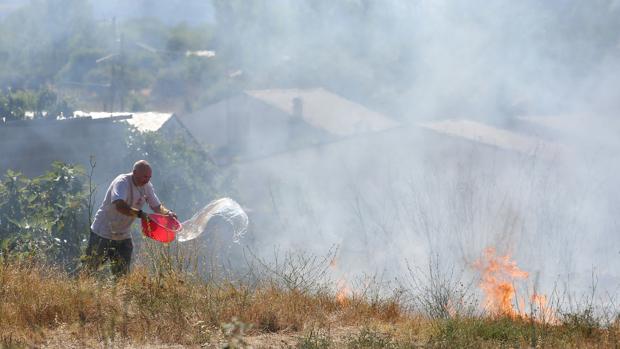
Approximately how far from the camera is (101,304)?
5.32 m

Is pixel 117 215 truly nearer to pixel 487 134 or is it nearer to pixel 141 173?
pixel 141 173

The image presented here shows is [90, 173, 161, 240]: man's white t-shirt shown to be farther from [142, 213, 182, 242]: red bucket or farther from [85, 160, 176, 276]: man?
[142, 213, 182, 242]: red bucket

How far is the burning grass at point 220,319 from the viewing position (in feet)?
15.7

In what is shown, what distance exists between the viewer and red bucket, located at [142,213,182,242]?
661 cm

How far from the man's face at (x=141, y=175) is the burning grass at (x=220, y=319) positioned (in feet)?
3.82

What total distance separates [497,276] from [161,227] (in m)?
5.90

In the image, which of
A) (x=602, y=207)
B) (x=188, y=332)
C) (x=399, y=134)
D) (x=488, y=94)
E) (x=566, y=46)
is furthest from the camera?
(x=488, y=94)

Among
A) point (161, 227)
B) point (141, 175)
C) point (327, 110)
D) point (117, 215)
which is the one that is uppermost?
point (327, 110)

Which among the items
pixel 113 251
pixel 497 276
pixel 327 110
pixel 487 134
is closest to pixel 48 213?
pixel 113 251

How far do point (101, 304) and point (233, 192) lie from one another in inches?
440

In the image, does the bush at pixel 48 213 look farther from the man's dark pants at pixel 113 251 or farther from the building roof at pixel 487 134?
the building roof at pixel 487 134

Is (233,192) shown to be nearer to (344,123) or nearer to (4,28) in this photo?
(4,28)

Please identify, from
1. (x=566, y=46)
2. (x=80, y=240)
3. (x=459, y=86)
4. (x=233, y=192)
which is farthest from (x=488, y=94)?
(x=80, y=240)

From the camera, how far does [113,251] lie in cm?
688
